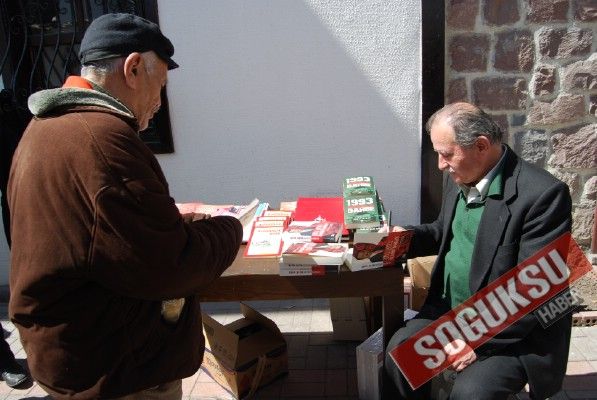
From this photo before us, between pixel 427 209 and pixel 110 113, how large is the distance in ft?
8.90

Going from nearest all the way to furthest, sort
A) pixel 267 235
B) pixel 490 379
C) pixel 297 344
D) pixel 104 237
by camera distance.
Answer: pixel 104 237, pixel 490 379, pixel 267 235, pixel 297 344

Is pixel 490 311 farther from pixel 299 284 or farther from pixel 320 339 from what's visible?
pixel 320 339

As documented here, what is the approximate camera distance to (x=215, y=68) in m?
3.42

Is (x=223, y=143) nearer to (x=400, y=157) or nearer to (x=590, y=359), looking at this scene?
(x=400, y=157)

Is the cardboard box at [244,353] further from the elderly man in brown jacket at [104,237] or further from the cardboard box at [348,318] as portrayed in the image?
the elderly man in brown jacket at [104,237]

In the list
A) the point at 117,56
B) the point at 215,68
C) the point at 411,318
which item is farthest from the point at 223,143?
the point at 117,56

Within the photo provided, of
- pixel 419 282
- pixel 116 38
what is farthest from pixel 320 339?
pixel 116 38

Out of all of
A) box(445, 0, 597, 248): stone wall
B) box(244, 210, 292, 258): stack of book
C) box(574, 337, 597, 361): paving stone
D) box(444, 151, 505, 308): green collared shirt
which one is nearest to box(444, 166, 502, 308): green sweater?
box(444, 151, 505, 308): green collared shirt

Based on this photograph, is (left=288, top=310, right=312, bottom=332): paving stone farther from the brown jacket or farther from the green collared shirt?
the brown jacket

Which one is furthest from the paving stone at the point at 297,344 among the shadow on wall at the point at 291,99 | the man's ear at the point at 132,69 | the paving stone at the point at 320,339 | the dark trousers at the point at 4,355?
the man's ear at the point at 132,69

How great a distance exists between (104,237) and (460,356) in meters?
1.34

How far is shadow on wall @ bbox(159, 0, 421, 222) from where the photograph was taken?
333 centimetres

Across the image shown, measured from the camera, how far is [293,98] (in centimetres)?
345

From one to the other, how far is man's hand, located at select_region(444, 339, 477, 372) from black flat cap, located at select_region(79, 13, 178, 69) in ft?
4.80
